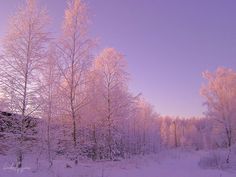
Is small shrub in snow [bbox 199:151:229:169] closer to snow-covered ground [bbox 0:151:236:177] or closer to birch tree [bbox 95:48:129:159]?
snow-covered ground [bbox 0:151:236:177]

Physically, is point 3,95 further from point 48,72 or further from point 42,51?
point 48,72

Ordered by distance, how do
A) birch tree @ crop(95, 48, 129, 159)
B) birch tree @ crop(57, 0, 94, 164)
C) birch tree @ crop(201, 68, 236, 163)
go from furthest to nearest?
1. birch tree @ crop(201, 68, 236, 163)
2. birch tree @ crop(95, 48, 129, 159)
3. birch tree @ crop(57, 0, 94, 164)

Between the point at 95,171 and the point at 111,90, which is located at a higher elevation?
the point at 111,90

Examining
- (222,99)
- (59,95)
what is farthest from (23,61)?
(222,99)

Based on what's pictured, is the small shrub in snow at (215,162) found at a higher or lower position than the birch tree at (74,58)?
Answer: lower

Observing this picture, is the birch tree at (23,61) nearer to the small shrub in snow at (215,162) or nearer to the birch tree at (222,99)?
the small shrub in snow at (215,162)

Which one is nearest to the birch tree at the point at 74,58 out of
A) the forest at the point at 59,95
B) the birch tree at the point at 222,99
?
the forest at the point at 59,95

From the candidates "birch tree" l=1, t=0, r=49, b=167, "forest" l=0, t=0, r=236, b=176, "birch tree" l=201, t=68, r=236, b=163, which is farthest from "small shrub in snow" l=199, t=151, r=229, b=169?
"birch tree" l=1, t=0, r=49, b=167

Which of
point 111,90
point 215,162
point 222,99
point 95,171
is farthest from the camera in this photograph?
point 222,99

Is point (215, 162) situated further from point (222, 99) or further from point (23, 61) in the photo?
point (23, 61)

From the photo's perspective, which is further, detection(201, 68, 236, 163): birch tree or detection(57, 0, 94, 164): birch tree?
detection(201, 68, 236, 163): birch tree

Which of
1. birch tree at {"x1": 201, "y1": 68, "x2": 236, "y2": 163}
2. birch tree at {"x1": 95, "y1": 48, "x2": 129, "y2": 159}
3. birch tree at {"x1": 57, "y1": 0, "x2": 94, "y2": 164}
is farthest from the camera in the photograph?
birch tree at {"x1": 201, "y1": 68, "x2": 236, "y2": 163}

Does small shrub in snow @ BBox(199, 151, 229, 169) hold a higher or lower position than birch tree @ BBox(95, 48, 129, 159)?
lower

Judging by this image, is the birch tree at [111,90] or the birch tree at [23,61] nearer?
the birch tree at [23,61]
